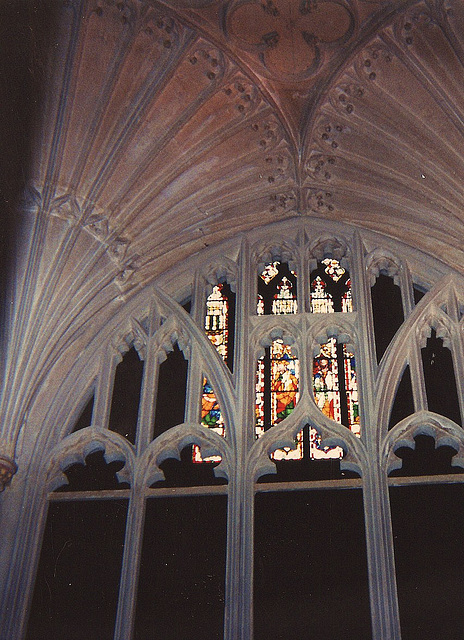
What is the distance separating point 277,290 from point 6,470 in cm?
345

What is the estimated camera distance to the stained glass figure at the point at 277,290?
31.7 feet

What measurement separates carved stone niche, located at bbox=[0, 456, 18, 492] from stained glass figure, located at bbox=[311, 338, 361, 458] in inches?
106

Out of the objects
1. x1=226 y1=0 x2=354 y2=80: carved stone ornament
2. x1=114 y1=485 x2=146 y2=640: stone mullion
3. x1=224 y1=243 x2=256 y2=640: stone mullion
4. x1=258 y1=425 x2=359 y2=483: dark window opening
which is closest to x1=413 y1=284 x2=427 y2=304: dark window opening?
x1=224 y1=243 x2=256 y2=640: stone mullion

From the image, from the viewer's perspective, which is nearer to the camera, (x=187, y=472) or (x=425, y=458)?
(x=187, y=472)

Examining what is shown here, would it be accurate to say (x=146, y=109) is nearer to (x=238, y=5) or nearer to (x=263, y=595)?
(x=238, y=5)

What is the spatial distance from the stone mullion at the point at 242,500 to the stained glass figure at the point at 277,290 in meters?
0.35

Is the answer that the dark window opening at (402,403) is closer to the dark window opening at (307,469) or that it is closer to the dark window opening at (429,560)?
the dark window opening at (429,560)

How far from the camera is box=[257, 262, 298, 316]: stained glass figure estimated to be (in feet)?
31.7

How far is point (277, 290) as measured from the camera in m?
9.83

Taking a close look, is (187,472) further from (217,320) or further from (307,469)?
(217,320)

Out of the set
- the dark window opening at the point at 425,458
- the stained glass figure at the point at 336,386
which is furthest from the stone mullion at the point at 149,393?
the dark window opening at the point at 425,458

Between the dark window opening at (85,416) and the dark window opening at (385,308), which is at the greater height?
the dark window opening at (385,308)

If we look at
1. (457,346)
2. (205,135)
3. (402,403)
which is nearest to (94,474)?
(402,403)

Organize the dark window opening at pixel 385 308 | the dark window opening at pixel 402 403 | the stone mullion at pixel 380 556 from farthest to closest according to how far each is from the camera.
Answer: the dark window opening at pixel 402 403 → the dark window opening at pixel 385 308 → the stone mullion at pixel 380 556
